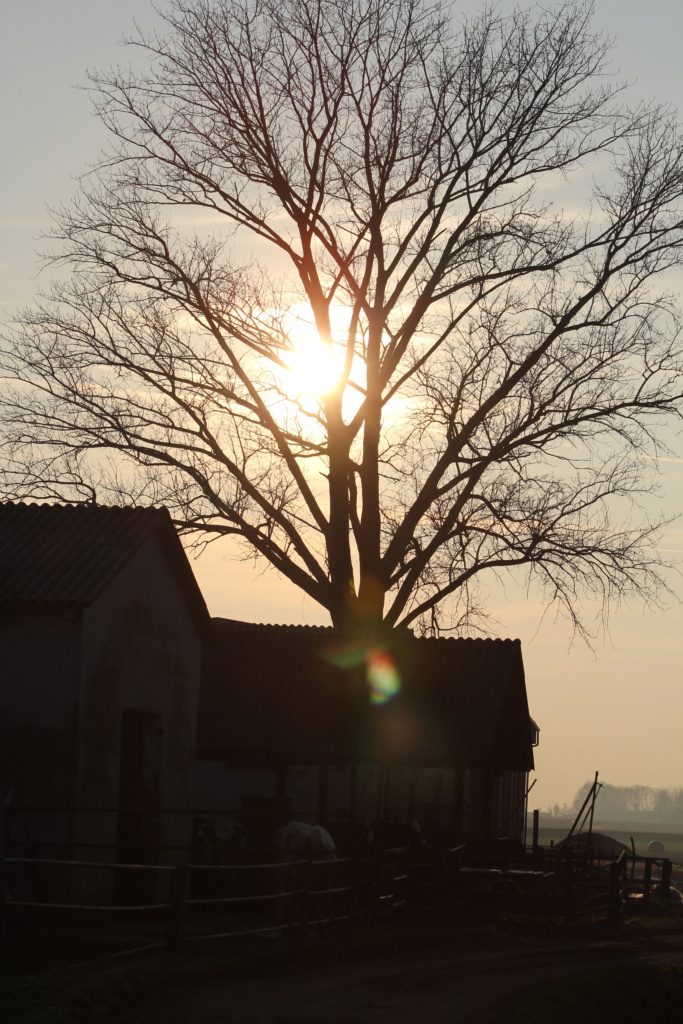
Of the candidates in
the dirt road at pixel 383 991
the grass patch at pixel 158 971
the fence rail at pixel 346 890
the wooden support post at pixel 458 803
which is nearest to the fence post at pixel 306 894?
the fence rail at pixel 346 890

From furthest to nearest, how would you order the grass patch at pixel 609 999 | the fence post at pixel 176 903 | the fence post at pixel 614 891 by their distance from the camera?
1. the fence post at pixel 614 891
2. the fence post at pixel 176 903
3. the grass patch at pixel 609 999

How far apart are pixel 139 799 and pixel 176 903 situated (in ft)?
21.2

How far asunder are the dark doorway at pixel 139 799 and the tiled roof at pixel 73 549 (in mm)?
2456

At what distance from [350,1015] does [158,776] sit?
9.11 metres

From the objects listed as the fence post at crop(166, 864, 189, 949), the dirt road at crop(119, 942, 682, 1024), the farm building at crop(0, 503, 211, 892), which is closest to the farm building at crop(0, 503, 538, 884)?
the farm building at crop(0, 503, 211, 892)

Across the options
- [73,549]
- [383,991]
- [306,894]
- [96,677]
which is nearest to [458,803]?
[306,894]

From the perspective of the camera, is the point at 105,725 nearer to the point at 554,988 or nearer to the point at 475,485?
the point at 554,988

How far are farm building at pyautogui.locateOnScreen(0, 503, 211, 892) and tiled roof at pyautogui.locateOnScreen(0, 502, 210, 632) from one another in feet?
0.08

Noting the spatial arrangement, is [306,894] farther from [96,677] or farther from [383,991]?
[96,677]

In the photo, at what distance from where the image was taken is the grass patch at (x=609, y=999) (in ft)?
38.1

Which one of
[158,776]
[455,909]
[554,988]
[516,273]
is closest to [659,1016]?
[554,988]

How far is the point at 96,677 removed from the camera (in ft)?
55.9

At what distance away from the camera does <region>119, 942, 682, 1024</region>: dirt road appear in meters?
10.5

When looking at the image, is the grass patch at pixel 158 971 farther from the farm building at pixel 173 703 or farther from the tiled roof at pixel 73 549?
the tiled roof at pixel 73 549
